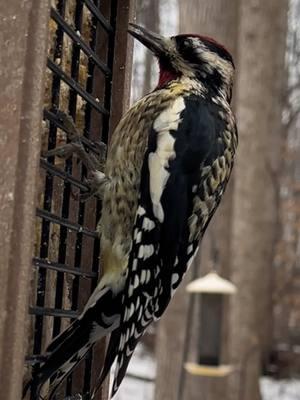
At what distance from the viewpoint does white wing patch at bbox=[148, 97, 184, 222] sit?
7.46 ft

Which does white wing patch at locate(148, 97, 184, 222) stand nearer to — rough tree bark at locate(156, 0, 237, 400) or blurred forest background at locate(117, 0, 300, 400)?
blurred forest background at locate(117, 0, 300, 400)

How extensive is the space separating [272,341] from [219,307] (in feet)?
22.1

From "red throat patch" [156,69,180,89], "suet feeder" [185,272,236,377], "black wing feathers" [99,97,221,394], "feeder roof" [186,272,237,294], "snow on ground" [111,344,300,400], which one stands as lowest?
"snow on ground" [111,344,300,400]

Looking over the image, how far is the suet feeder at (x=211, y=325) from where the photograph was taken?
555cm

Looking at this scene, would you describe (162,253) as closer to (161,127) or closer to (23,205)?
(161,127)

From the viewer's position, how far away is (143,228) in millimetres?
2260

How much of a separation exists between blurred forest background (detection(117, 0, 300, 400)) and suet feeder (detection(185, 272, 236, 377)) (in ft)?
0.28

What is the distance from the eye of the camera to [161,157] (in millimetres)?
2297

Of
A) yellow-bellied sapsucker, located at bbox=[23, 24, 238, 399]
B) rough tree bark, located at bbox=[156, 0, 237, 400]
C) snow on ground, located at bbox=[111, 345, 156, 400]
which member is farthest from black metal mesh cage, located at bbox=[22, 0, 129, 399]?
snow on ground, located at bbox=[111, 345, 156, 400]

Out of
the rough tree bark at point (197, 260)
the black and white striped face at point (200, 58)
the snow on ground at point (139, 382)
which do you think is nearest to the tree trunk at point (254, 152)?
the snow on ground at point (139, 382)

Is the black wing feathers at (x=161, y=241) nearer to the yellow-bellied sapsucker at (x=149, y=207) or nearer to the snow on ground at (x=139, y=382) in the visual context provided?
the yellow-bellied sapsucker at (x=149, y=207)

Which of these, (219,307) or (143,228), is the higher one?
(143,228)

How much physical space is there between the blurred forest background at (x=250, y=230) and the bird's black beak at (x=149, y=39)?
126 inches

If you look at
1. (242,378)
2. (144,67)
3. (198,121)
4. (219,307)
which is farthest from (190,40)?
(144,67)
